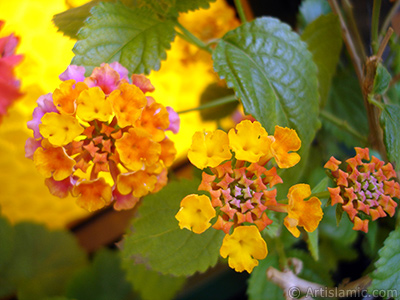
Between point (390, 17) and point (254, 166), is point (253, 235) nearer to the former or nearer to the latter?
point (254, 166)

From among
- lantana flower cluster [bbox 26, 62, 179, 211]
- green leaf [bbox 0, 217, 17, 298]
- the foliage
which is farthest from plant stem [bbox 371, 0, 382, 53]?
green leaf [bbox 0, 217, 17, 298]

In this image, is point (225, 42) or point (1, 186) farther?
point (1, 186)

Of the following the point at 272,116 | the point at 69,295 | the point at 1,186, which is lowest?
the point at 69,295

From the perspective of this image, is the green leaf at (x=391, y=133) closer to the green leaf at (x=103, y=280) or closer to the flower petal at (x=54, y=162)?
the flower petal at (x=54, y=162)

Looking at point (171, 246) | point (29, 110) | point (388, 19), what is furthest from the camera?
point (29, 110)

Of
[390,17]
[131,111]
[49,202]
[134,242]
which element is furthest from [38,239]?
[390,17]

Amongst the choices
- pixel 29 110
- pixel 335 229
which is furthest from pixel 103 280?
pixel 335 229

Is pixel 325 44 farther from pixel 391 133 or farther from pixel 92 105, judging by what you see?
pixel 92 105
